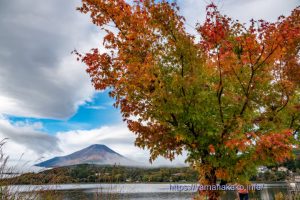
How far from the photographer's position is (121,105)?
725 centimetres

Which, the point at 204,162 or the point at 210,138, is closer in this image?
the point at 210,138

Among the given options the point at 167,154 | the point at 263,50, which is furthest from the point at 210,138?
the point at 263,50

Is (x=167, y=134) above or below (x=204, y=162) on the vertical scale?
above

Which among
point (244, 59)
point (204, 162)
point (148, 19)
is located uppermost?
point (148, 19)

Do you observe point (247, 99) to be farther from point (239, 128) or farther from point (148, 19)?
point (148, 19)

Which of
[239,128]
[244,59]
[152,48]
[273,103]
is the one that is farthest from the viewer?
[273,103]

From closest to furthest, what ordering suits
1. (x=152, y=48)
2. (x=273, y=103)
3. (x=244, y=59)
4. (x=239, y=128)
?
(x=239, y=128) < (x=244, y=59) < (x=152, y=48) < (x=273, y=103)

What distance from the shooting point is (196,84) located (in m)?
6.35

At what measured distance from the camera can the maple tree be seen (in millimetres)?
6262

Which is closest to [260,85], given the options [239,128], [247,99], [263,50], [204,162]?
[247,99]

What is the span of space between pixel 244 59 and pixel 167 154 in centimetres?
319

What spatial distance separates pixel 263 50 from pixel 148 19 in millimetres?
2935

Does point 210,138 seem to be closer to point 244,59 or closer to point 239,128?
point 239,128

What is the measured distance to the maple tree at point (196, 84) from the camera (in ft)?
20.5
